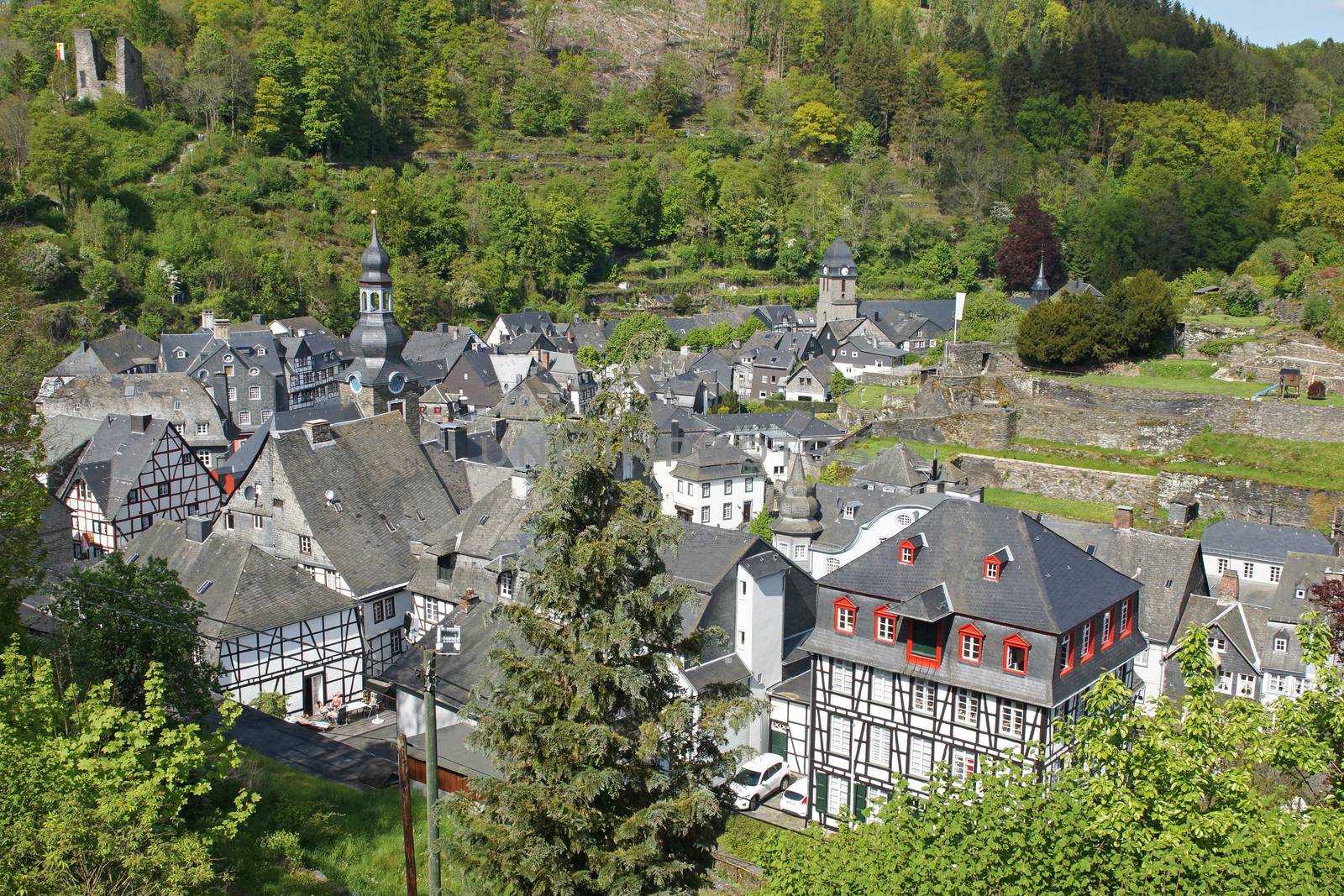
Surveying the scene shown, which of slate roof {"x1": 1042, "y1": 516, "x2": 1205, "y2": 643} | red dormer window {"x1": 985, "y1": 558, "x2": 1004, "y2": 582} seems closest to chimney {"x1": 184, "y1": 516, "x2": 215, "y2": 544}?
red dormer window {"x1": 985, "y1": 558, "x2": 1004, "y2": 582}

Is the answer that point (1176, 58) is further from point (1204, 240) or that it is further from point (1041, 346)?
point (1041, 346)

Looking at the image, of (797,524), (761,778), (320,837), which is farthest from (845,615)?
(797,524)

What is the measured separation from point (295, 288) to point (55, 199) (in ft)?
51.2

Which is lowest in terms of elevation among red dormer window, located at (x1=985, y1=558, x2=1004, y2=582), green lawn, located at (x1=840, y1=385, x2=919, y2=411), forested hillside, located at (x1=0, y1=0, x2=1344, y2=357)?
green lawn, located at (x1=840, y1=385, x2=919, y2=411)

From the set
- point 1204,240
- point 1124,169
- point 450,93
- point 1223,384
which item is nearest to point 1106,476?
point 1223,384

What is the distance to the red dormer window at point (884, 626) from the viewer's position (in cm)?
2173

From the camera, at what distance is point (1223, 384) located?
42.8m

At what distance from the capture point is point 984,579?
70.1ft

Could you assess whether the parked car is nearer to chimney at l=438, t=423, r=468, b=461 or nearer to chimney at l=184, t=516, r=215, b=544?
chimney at l=184, t=516, r=215, b=544

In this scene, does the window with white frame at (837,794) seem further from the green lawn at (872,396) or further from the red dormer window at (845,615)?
the green lawn at (872,396)

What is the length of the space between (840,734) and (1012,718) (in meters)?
3.50

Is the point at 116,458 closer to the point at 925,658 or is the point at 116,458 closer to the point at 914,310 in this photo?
the point at 925,658

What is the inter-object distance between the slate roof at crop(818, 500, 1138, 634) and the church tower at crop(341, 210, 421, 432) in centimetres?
1937

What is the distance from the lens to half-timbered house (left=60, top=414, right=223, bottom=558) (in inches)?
1325
